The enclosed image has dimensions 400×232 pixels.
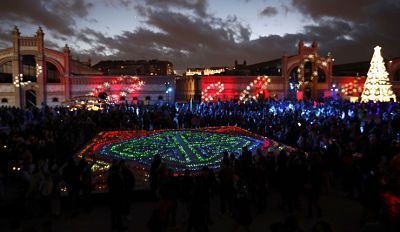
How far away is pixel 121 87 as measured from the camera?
40594 mm

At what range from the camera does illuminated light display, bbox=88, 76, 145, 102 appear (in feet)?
132

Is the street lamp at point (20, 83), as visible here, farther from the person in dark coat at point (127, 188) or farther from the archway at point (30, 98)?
the person in dark coat at point (127, 188)

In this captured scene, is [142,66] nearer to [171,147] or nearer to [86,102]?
[86,102]

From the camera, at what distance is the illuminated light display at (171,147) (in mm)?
13945

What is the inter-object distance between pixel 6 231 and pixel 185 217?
Answer: 4.39 m

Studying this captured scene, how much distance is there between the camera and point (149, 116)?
78.3ft

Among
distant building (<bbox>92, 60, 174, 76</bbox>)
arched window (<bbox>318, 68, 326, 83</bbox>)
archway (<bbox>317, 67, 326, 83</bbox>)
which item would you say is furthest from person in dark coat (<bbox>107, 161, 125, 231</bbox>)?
distant building (<bbox>92, 60, 174, 76</bbox>)

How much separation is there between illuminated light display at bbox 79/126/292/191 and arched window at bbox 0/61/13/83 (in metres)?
23.4

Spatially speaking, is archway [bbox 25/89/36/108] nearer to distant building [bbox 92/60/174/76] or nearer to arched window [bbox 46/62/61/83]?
arched window [bbox 46/62/61/83]

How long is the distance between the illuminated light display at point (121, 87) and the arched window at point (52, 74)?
4447mm

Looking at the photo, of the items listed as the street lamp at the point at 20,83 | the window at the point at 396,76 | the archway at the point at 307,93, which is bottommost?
the archway at the point at 307,93

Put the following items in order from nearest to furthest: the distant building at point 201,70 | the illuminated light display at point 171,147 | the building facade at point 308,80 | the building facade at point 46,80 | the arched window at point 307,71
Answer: the illuminated light display at point 171,147
the building facade at point 46,80
the building facade at point 308,80
the arched window at point 307,71
the distant building at point 201,70

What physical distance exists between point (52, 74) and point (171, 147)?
28.7 metres

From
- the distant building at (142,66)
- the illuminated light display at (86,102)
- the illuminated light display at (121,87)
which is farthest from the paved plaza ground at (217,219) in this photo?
the distant building at (142,66)
